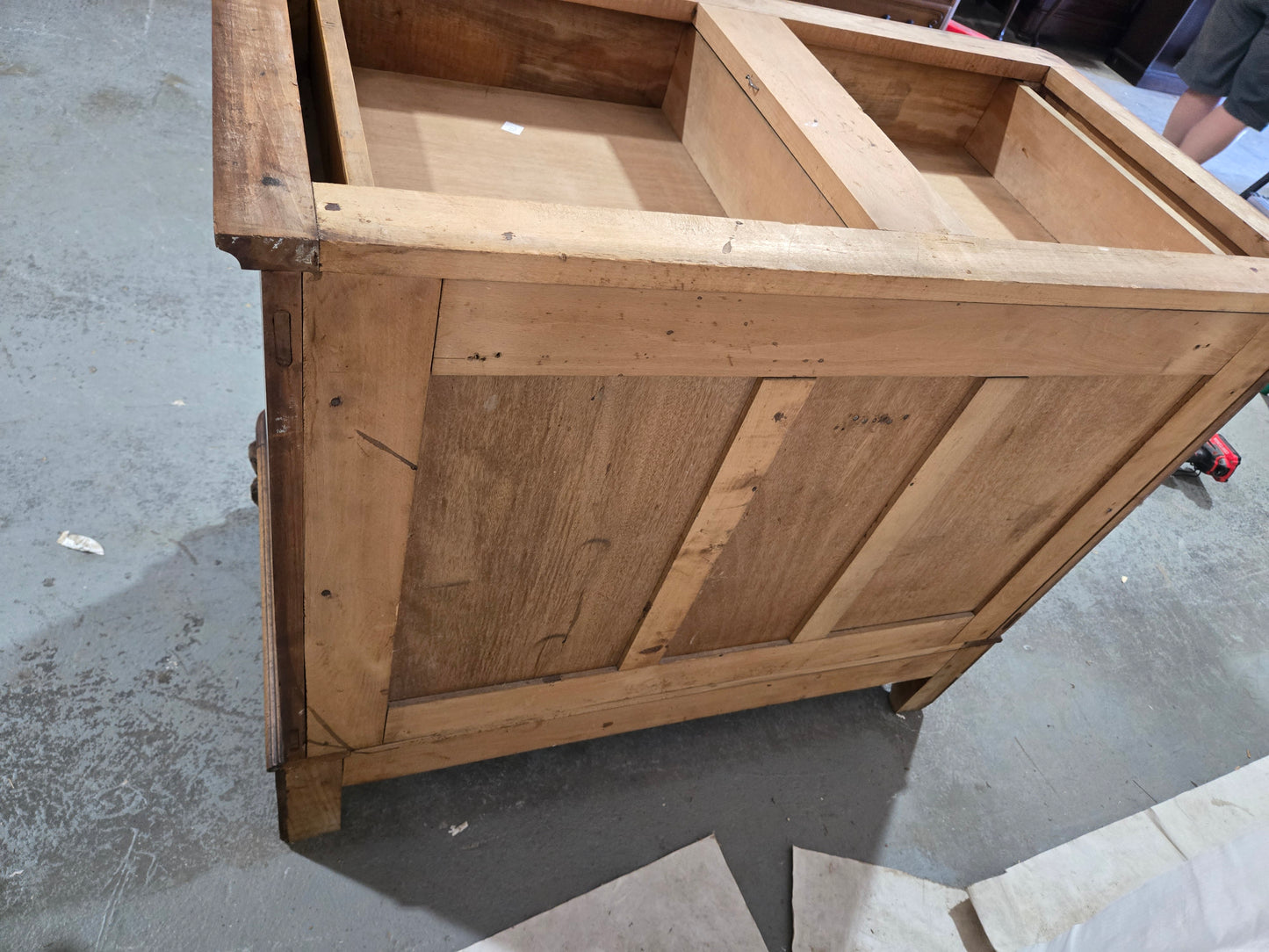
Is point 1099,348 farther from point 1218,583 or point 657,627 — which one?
point 1218,583

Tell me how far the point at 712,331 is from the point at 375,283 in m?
0.35

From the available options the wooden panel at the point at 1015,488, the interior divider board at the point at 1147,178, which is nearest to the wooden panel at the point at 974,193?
the interior divider board at the point at 1147,178

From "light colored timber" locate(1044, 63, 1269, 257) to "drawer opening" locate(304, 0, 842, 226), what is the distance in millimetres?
713

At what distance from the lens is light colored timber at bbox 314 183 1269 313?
0.70 m

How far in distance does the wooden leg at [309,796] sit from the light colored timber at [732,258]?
0.92m

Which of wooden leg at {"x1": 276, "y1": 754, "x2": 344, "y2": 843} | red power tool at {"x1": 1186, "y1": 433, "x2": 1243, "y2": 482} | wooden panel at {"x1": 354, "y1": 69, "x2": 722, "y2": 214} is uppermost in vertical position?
wooden panel at {"x1": 354, "y1": 69, "x2": 722, "y2": 214}

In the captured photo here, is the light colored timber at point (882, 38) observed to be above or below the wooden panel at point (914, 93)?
above

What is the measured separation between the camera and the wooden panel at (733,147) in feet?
3.72

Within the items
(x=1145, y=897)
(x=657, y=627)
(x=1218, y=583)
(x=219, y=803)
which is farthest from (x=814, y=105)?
(x=1218, y=583)

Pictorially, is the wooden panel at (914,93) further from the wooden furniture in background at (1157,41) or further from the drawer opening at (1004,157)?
the wooden furniture in background at (1157,41)

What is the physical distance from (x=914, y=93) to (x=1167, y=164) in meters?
0.50

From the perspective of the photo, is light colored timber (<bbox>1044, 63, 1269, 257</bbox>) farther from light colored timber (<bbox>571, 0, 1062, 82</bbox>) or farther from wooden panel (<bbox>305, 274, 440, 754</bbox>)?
wooden panel (<bbox>305, 274, 440, 754</bbox>)

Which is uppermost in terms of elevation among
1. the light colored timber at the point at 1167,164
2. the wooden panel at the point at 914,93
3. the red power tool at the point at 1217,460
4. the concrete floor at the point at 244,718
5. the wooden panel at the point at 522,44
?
the light colored timber at the point at 1167,164

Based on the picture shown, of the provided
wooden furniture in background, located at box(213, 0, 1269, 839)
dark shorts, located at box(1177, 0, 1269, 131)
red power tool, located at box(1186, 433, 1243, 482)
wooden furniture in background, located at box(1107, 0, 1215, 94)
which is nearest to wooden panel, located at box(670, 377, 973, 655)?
wooden furniture in background, located at box(213, 0, 1269, 839)
